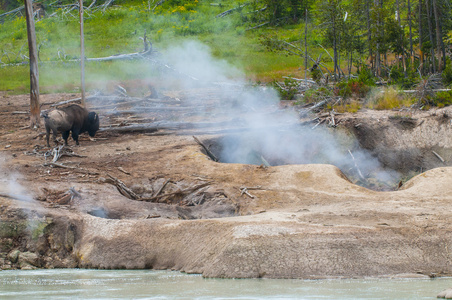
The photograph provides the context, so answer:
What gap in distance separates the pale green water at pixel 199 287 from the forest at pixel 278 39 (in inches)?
480

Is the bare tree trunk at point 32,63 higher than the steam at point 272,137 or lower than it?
higher

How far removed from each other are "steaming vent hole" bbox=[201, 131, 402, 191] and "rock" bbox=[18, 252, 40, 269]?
26.0ft

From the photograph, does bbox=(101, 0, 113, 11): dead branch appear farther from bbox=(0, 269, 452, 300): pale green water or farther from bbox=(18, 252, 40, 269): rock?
bbox=(0, 269, 452, 300): pale green water

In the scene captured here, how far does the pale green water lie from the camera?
23.3 feet

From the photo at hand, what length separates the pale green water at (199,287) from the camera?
279 inches

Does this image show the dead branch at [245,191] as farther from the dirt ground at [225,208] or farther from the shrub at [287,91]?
the shrub at [287,91]

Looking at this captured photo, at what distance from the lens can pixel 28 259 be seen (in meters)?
10.0

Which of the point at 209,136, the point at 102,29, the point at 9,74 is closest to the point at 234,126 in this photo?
the point at 209,136

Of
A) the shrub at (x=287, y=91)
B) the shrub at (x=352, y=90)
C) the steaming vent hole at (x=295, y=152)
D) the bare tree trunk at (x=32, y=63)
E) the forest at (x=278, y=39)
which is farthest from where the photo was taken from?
the forest at (x=278, y=39)

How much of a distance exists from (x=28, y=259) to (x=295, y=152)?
382 inches

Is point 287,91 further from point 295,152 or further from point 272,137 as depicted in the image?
point 295,152

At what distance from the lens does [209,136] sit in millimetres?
17906

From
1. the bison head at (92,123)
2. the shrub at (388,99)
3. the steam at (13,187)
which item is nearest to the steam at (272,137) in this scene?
the shrub at (388,99)

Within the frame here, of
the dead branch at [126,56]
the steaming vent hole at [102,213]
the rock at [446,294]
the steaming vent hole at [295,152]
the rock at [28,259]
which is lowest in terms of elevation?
the steaming vent hole at [295,152]
